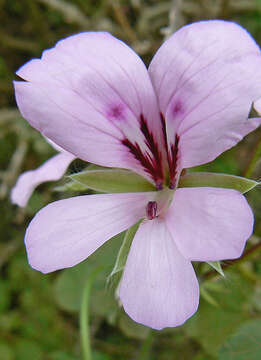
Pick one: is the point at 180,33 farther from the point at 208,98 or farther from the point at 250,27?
the point at 250,27

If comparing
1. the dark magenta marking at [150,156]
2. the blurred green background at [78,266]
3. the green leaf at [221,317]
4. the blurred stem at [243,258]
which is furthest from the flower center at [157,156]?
the green leaf at [221,317]

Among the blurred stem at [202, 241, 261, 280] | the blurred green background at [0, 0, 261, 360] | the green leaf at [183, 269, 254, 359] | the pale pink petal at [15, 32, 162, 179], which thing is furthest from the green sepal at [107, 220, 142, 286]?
the green leaf at [183, 269, 254, 359]

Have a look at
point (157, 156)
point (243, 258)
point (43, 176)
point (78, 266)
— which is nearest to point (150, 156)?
point (157, 156)

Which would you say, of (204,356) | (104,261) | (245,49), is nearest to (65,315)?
(204,356)

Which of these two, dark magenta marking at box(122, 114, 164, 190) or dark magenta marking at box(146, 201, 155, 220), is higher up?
dark magenta marking at box(122, 114, 164, 190)

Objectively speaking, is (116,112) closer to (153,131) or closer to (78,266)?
(153,131)

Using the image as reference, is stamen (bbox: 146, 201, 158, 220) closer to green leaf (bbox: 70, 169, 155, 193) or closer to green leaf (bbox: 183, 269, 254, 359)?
green leaf (bbox: 70, 169, 155, 193)
